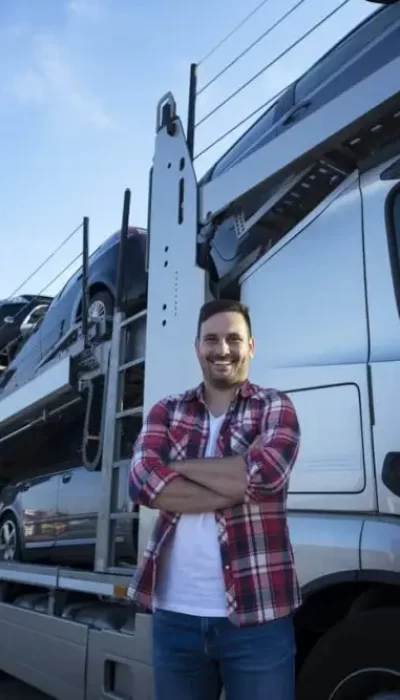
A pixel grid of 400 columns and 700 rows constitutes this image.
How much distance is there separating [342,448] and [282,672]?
3.08 feet

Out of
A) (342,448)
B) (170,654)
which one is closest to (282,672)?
(170,654)

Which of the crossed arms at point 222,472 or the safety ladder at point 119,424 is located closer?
the crossed arms at point 222,472

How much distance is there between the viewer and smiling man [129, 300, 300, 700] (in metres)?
1.96

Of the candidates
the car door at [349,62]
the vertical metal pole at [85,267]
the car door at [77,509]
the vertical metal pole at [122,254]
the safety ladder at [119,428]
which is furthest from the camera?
the vertical metal pole at [85,267]

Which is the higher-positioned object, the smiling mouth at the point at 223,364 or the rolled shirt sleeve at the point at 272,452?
the smiling mouth at the point at 223,364

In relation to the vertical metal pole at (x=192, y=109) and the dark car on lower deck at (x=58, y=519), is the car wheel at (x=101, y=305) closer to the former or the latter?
the dark car on lower deck at (x=58, y=519)

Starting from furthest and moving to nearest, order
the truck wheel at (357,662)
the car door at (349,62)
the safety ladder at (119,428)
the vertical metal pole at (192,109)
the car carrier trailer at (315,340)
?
the safety ladder at (119,428) < the vertical metal pole at (192,109) < the car door at (349,62) < the car carrier trailer at (315,340) < the truck wheel at (357,662)

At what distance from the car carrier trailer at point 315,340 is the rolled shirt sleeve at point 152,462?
0.79 m

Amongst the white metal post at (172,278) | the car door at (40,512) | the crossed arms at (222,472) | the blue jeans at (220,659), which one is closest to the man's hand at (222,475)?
the crossed arms at (222,472)

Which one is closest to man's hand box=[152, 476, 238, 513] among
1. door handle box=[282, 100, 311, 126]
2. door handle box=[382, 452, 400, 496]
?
door handle box=[382, 452, 400, 496]

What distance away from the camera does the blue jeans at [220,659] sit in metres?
1.94

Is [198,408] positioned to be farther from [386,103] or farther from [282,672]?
[386,103]

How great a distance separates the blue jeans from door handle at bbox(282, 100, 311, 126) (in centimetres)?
218

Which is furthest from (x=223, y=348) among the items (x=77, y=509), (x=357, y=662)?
(x=77, y=509)
